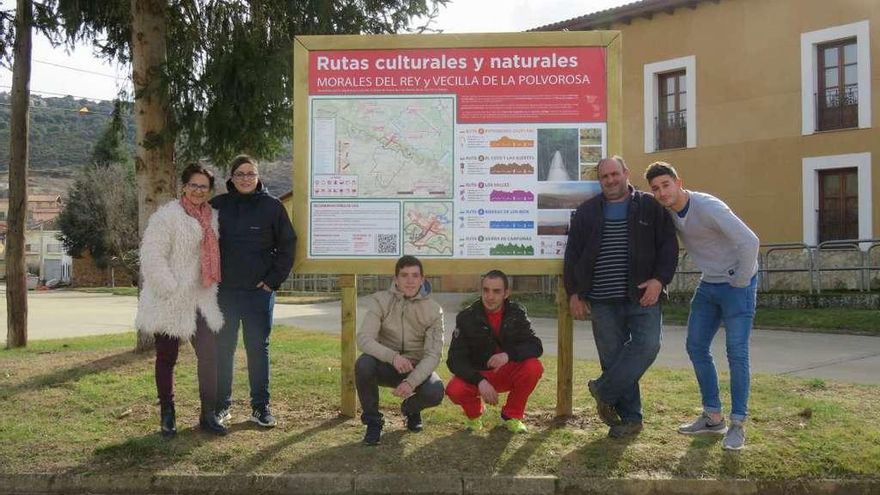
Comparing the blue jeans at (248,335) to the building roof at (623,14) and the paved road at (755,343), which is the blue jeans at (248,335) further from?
the building roof at (623,14)

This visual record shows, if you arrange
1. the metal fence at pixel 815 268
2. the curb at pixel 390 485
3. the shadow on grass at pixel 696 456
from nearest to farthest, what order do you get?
the curb at pixel 390 485 → the shadow on grass at pixel 696 456 → the metal fence at pixel 815 268

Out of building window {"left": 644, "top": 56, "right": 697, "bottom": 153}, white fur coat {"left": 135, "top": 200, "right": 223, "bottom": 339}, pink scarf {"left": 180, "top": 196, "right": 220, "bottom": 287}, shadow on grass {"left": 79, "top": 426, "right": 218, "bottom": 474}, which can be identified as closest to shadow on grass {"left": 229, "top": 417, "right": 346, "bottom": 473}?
shadow on grass {"left": 79, "top": 426, "right": 218, "bottom": 474}

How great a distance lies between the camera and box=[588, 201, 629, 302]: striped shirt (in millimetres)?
5664

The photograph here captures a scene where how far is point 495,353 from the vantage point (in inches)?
234

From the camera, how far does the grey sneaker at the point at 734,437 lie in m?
5.33

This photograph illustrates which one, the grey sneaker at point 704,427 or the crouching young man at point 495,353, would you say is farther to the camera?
the crouching young man at point 495,353

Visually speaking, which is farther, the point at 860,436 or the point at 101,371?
the point at 101,371

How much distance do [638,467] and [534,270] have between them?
1.87m

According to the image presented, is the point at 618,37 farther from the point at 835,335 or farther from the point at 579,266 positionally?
the point at 835,335

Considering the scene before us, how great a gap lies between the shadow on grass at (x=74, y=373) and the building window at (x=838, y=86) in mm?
17768

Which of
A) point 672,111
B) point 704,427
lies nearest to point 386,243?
point 704,427

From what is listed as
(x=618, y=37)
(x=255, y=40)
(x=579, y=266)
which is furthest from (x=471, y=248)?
(x=255, y=40)

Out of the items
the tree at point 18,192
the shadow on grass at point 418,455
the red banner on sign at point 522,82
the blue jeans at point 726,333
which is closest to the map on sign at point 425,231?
the red banner on sign at point 522,82

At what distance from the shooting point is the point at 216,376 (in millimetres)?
5855
